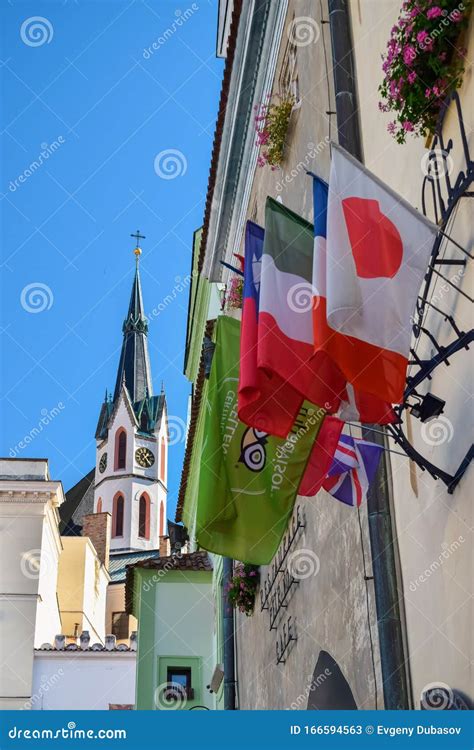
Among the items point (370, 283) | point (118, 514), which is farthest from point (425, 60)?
point (118, 514)

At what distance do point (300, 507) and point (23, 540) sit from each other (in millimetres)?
32226

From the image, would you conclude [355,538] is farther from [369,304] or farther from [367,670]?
[369,304]

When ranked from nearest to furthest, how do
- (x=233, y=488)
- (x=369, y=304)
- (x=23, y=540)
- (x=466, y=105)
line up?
(x=369, y=304) → (x=466, y=105) → (x=233, y=488) → (x=23, y=540)

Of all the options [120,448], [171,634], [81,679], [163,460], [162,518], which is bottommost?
[171,634]

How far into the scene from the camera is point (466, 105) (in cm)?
562

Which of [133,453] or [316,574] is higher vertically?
[133,453]

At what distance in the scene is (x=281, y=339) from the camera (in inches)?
209

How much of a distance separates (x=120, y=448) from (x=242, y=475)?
273 feet

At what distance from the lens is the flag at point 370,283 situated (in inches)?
185

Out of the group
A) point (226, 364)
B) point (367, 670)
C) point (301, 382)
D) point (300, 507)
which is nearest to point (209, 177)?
point (300, 507)

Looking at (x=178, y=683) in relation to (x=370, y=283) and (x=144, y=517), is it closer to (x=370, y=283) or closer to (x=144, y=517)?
(x=370, y=283)

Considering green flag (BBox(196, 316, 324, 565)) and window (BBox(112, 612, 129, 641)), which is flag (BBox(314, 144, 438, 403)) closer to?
green flag (BBox(196, 316, 324, 565))

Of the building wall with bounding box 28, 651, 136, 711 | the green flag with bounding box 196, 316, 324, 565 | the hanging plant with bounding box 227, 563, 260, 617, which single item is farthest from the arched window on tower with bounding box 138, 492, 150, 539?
the green flag with bounding box 196, 316, 324, 565

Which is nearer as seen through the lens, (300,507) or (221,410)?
(221,410)
